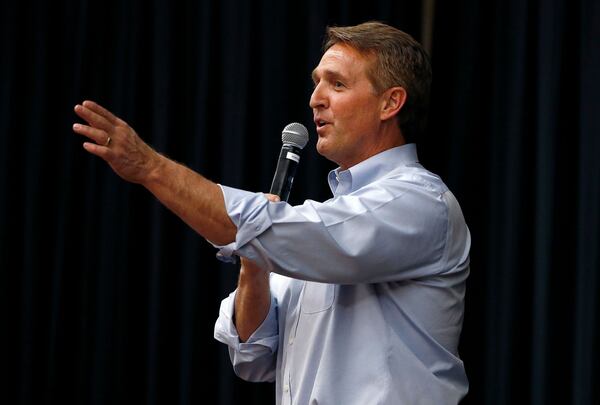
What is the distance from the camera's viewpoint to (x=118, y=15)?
10.8 feet

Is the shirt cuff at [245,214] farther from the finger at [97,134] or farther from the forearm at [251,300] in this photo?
the forearm at [251,300]

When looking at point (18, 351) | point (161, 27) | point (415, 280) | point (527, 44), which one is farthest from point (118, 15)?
point (415, 280)

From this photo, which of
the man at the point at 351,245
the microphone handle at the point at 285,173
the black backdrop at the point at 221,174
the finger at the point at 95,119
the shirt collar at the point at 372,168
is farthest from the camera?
the black backdrop at the point at 221,174

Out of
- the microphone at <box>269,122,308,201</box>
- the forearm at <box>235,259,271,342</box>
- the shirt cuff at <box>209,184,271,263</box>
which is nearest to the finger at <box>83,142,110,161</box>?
the shirt cuff at <box>209,184,271,263</box>

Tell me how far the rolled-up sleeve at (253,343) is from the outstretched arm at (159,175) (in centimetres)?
48

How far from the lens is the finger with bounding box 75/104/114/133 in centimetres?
140

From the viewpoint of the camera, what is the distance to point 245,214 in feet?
4.92

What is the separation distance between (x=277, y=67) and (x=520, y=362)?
1.28m

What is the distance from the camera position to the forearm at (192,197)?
147cm

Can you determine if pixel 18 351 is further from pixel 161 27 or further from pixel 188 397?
pixel 161 27

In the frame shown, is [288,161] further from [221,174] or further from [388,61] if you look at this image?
[221,174]

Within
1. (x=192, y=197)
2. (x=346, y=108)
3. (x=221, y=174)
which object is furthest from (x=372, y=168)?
(x=221, y=174)

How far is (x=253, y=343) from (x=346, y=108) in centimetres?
56

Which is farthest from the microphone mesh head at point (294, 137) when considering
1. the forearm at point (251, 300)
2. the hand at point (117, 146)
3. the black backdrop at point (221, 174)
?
the black backdrop at point (221, 174)
